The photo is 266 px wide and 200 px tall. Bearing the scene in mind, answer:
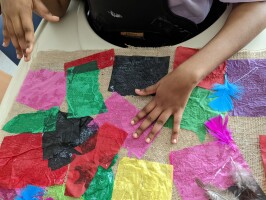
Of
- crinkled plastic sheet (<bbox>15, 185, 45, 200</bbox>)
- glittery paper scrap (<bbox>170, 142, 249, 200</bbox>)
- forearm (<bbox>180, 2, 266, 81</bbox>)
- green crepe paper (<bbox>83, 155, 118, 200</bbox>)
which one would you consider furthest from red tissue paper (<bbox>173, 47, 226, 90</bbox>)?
crinkled plastic sheet (<bbox>15, 185, 45, 200</bbox>)

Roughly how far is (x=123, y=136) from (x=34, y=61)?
11.4 inches

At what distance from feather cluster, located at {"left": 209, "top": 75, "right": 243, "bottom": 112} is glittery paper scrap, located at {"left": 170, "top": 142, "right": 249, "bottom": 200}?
7cm

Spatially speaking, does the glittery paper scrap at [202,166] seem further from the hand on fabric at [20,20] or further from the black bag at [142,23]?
the hand on fabric at [20,20]

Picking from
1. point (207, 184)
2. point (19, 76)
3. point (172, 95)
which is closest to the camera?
point (207, 184)

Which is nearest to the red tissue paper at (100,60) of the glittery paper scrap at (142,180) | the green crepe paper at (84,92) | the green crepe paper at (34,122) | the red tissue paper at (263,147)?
the green crepe paper at (84,92)

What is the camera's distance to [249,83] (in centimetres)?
61

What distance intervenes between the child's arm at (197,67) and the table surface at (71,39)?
0.11 feet

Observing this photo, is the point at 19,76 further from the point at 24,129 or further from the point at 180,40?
the point at 180,40

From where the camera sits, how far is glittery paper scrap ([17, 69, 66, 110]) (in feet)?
2.22

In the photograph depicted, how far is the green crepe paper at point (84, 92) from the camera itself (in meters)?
0.65

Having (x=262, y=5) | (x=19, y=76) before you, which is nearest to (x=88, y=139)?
(x=19, y=76)

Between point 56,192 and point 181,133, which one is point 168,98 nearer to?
point 181,133

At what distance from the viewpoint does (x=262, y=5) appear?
25.3 inches

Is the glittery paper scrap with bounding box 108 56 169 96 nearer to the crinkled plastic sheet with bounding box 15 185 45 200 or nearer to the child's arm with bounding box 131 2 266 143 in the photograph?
the child's arm with bounding box 131 2 266 143
